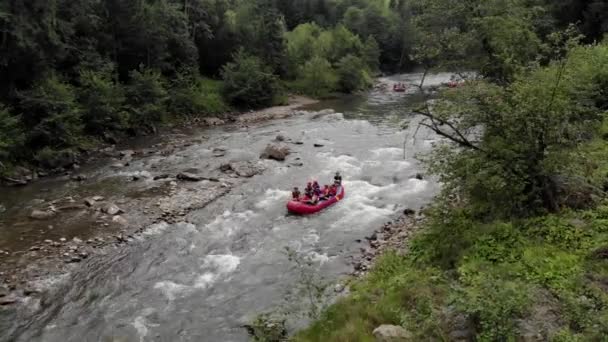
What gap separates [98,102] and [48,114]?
4593 mm

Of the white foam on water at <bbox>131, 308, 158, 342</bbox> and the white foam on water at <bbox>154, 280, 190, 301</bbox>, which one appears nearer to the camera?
the white foam on water at <bbox>131, 308, 158, 342</bbox>

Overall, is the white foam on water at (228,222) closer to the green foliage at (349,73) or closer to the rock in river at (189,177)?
the rock in river at (189,177)

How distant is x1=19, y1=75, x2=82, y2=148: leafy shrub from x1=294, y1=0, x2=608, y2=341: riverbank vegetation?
21029 mm

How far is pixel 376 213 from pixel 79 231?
12.3 m

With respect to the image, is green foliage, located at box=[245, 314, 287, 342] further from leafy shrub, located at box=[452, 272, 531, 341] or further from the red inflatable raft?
the red inflatable raft

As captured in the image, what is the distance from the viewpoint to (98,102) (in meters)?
30.9

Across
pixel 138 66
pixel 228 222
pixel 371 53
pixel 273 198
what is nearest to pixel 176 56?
pixel 138 66

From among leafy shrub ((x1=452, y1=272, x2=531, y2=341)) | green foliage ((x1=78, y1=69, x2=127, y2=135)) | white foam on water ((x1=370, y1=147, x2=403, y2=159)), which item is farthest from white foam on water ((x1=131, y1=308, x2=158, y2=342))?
green foliage ((x1=78, y1=69, x2=127, y2=135))

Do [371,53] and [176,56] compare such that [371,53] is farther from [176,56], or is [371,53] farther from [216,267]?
[216,267]

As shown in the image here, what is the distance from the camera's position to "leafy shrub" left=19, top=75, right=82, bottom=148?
1026 inches

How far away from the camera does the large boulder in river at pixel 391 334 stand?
29.0 ft

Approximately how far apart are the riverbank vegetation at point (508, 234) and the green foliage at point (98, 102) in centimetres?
2381

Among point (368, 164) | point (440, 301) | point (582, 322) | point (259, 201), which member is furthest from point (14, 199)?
point (582, 322)

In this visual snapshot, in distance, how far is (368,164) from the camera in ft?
90.3
